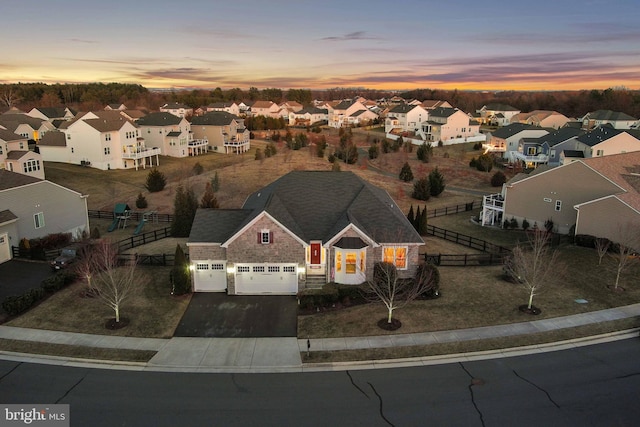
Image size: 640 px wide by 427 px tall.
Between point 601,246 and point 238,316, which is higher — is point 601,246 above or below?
above

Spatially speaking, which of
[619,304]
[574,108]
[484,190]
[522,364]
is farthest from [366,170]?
[574,108]

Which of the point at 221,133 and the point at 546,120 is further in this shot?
the point at 546,120

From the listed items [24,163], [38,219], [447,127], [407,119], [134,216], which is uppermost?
[407,119]

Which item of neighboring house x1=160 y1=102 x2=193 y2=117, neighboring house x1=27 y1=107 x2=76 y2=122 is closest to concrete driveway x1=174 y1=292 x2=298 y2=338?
neighboring house x1=27 y1=107 x2=76 y2=122

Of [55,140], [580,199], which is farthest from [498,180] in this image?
[55,140]

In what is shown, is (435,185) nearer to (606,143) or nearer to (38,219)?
(606,143)

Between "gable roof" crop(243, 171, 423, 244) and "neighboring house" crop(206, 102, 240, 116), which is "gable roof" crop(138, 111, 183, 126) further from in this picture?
"neighboring house" crop(206, 102, 240, 116)
